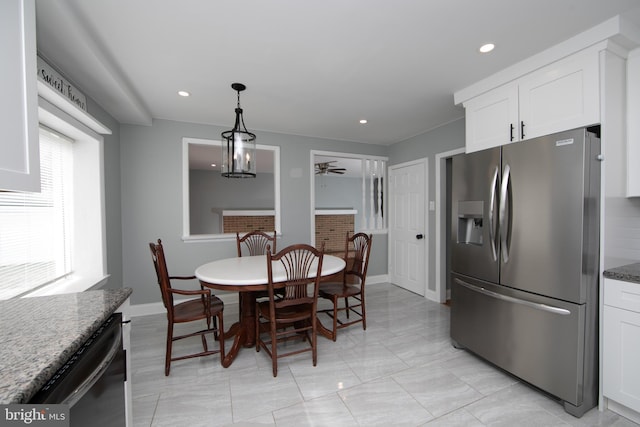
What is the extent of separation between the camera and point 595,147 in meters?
1.68

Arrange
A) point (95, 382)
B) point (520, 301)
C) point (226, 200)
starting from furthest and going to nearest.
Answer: point (226, 200) → point (520, 301) → point (95, 382)

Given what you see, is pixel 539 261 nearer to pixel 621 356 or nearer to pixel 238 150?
pixel 621 356

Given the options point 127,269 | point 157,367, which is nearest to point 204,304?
point 157,367

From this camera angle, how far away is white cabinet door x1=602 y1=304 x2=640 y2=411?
1.57m

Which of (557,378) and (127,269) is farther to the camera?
(127,269)

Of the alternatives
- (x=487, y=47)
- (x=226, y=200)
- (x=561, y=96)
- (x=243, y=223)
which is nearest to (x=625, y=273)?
(x=561, y=96)

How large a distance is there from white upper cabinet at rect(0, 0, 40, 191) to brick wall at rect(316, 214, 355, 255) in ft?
20.1

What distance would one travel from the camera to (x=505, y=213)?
6.59ft

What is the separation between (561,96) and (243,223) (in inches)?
247

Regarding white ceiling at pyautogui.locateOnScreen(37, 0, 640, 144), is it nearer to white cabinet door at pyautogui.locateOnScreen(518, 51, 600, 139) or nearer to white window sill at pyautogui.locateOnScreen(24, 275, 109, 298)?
white cabinet door at pyautogui.locateOnScreen(518, 51, 600, 139)

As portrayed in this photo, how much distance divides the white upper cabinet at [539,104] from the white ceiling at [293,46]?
20cm

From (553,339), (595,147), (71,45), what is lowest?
(553,339)

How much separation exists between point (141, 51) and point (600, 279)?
3489 millimetres

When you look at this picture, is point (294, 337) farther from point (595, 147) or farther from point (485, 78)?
point (485, 78)
